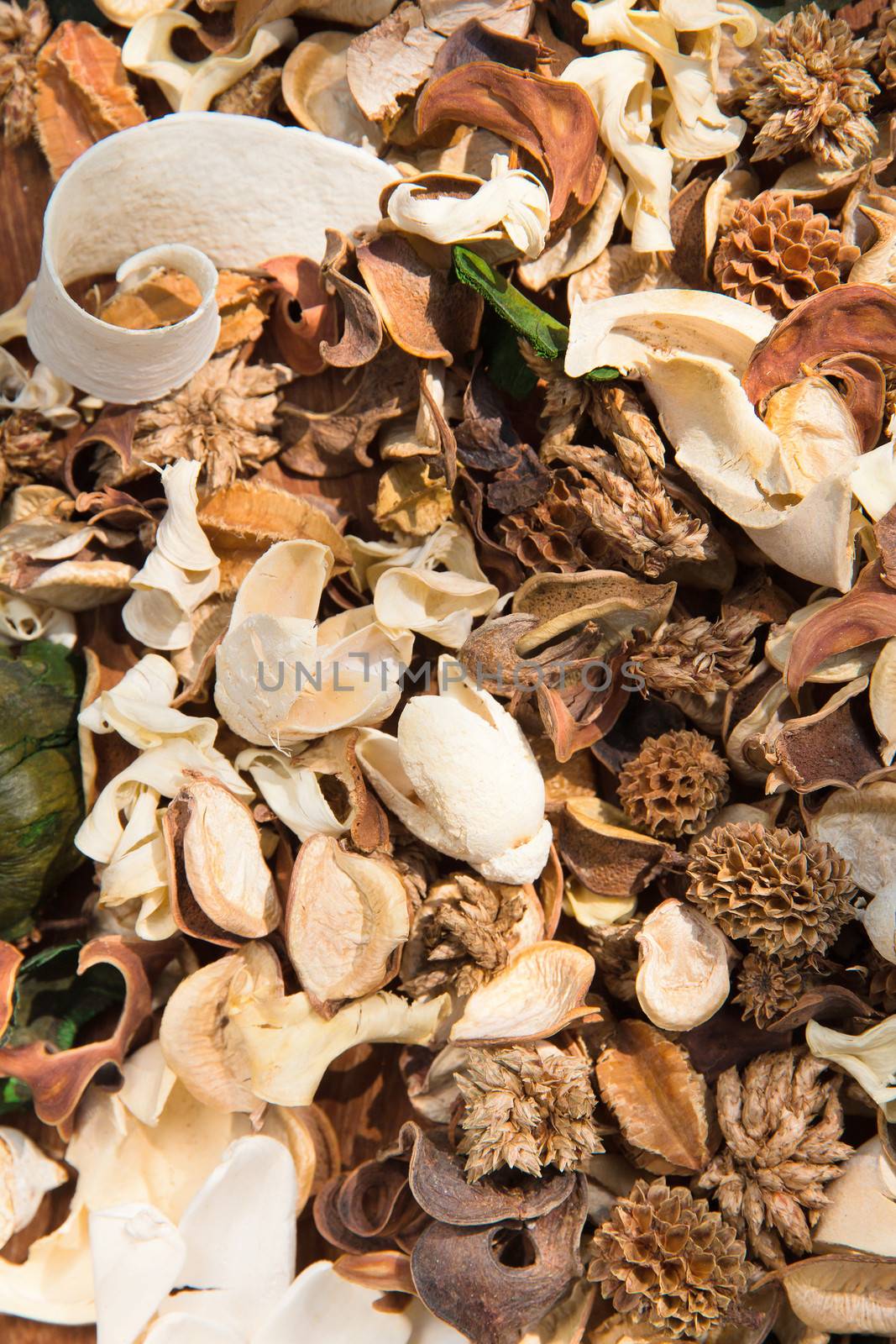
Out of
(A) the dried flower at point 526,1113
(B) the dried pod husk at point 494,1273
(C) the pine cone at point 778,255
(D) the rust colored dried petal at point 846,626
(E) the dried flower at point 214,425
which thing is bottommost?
(B) the dried pod husk at point 494,1273

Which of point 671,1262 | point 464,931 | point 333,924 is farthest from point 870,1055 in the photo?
point 333,924

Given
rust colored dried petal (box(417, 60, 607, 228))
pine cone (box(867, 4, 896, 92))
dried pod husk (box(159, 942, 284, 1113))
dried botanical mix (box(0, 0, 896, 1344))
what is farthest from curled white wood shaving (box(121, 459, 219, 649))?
pine cone (box(867, 4, 896, 92))

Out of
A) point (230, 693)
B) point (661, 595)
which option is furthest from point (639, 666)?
point (230, 693)

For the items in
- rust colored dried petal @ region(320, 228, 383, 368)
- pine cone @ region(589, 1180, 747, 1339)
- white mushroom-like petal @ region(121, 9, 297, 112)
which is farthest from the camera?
white mushroom-like petal @ region(121, 9, 297, 112)

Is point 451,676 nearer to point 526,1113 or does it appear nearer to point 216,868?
point 216,868

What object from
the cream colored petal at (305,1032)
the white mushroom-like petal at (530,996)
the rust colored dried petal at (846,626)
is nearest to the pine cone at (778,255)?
the rust colored dried petal at (846,626)

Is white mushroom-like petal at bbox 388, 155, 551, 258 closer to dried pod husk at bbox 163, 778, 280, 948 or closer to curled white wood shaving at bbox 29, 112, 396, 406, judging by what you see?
curled white wood shaving at bbox 29, 112, 396, 406

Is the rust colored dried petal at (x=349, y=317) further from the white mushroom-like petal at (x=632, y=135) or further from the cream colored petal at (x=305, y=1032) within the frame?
the cream colored petal at (x=305, y=1032)
